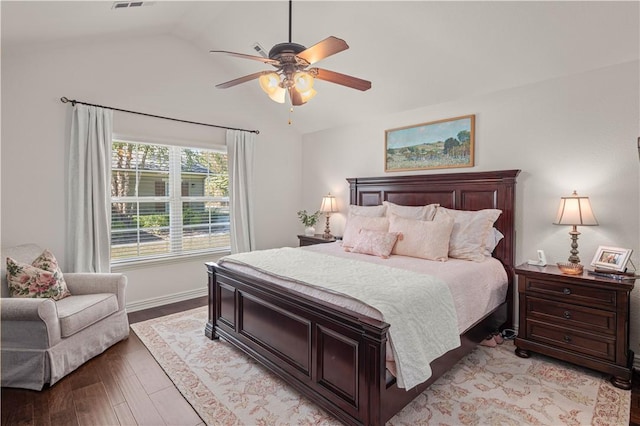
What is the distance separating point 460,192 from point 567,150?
1.00 metres

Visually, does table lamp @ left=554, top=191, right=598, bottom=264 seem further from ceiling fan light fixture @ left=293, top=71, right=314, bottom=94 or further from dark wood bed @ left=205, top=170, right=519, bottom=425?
ceiling fan light fixture @ left=293, top=71, right=314, bottom=94

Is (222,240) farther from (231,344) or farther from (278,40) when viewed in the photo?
(278,40)

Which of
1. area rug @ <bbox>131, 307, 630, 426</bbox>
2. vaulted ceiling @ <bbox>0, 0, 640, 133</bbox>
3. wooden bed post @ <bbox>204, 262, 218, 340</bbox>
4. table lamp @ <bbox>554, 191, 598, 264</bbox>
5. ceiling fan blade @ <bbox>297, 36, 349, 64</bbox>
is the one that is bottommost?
area rug @ <bbox>131, 307, 630, 426</bbox>

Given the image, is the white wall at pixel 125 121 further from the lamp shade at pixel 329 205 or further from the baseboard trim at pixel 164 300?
the lamp shade at pixel 329 205

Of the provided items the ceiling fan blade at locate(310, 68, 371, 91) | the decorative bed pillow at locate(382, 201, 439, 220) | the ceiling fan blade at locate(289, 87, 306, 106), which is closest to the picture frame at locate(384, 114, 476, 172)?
the decorative bed pillow at locate(382, 201, 439, 220)

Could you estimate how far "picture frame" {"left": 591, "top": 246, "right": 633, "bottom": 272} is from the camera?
2425 millimetres

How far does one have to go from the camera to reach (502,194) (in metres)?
3.19

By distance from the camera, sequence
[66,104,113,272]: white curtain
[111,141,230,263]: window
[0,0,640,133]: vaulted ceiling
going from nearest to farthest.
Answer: [0,0,640,133]: vaulted ceiling
[66,104,113,272]: white curtain
[111,141,230,263]: window

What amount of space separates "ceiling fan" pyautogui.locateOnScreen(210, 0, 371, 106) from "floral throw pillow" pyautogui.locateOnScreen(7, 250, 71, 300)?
7.78ft

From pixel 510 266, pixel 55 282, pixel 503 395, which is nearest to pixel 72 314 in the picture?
pixel 55 282

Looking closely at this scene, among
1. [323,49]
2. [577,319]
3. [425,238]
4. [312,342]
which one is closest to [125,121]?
[323,49]

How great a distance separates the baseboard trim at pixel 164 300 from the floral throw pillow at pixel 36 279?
1.11 m

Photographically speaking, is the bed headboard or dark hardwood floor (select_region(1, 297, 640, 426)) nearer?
dark hardwood floor (select_region(1, 297, 640, 426))

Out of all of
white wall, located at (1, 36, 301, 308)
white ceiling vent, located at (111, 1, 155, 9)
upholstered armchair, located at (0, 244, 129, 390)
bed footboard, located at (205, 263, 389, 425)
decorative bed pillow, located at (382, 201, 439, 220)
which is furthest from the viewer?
decorative bed pillow, located at (382, 201, 439, 220)
